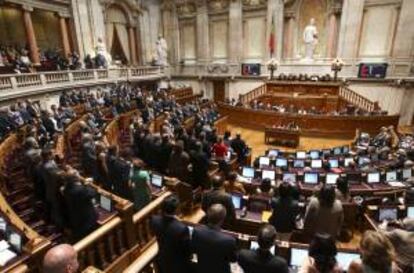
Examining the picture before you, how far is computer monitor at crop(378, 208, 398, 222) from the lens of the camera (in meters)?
3.95

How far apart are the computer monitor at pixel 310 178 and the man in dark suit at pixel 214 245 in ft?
11.4

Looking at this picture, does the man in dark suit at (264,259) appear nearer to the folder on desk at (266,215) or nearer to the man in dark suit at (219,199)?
the man in dark suit at (219,199)

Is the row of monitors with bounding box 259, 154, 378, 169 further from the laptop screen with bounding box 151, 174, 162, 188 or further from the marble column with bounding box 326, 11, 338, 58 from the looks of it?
the marble column with bounding box 326, 11, 338, 58

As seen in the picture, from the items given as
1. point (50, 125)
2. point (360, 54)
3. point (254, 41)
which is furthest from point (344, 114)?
point (50, 125)

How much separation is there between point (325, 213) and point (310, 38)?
14.1 meters

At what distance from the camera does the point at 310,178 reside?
5.40 meters

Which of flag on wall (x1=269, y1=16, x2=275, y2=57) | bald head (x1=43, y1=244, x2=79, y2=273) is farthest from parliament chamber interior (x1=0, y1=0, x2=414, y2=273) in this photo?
flag on wall (x1=269, y1=16, x2=275, y2=57)

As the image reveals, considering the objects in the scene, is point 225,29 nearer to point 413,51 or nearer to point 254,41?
point 254,41

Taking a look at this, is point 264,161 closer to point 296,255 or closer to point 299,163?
point 299,163

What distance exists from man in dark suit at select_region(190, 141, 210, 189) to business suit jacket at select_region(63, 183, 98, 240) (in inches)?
79.4

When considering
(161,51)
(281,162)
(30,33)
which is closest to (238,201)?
(281,162)

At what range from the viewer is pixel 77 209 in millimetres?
3320

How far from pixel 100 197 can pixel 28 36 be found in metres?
11.8

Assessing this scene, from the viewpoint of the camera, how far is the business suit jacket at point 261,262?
80.6 inches
